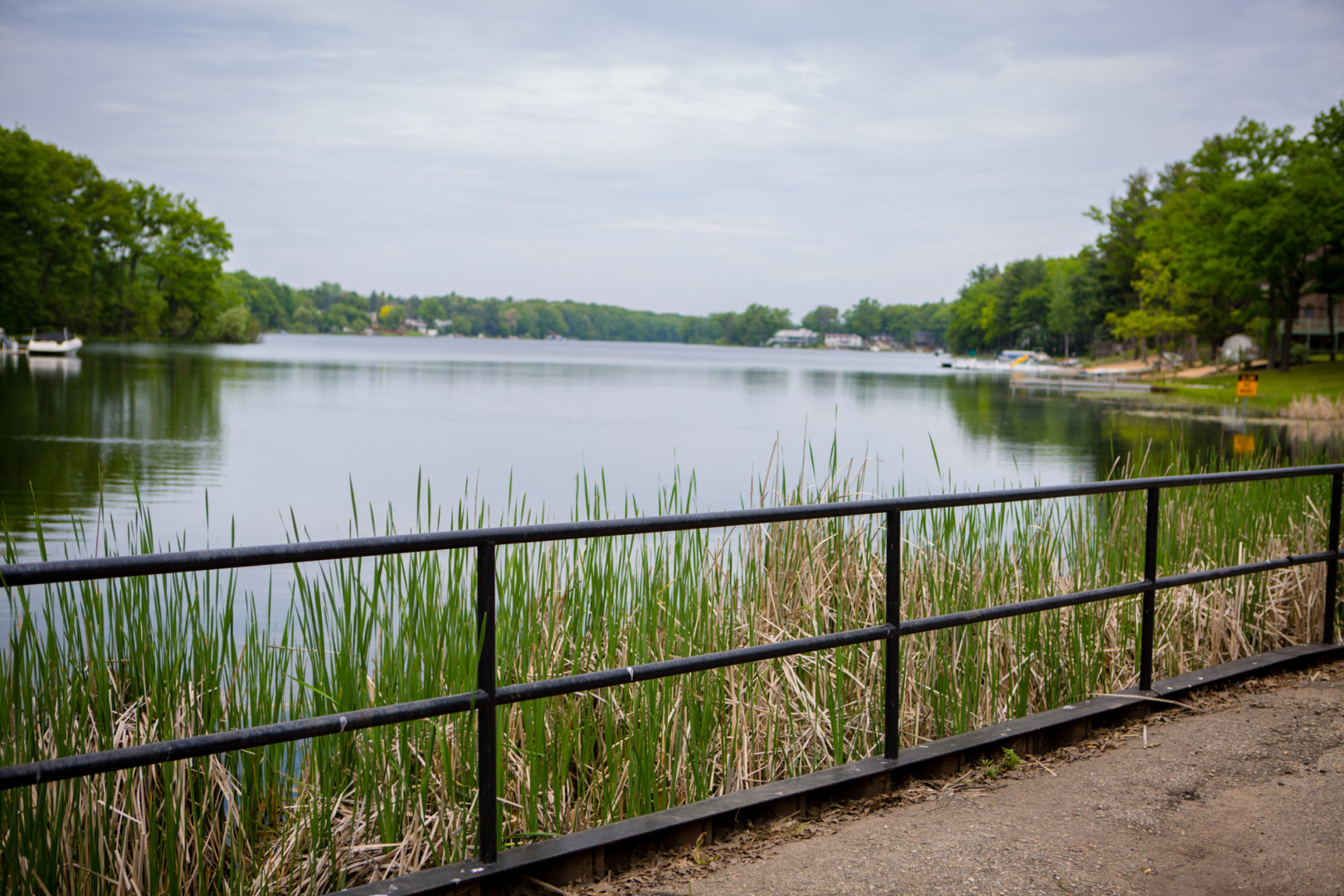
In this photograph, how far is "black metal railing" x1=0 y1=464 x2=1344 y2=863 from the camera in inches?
95.4

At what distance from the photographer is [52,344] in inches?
3127

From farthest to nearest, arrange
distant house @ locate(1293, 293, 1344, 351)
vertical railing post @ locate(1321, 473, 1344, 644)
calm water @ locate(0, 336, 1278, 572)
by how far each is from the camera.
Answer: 1. distant house @ locate(1293, 293, 1344, 351)
2. calm water @ locate(0, 336, 1278, 572)
3. vertical railing post @ locate(1321, 473, 1344, 644)

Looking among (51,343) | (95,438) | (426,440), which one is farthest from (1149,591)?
(51,343)

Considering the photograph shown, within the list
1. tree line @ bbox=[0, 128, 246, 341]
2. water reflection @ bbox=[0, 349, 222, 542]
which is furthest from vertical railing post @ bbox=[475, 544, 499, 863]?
tree line @ bbox=[0, 128, 246, 341]

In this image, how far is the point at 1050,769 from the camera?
4.23 meters

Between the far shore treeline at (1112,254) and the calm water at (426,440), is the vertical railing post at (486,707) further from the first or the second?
the far shore treeline at (1112,254)

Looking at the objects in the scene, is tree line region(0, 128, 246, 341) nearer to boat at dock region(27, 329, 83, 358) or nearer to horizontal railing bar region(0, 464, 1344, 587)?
boat at dock region(27, 329, 83, 358)

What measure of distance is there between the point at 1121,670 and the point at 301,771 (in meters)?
4.45

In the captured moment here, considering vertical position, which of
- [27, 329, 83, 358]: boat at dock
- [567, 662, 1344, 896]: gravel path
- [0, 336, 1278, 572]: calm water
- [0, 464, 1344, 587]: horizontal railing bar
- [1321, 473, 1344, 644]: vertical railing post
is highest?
[27, 329, 83, 358]: boat at dock

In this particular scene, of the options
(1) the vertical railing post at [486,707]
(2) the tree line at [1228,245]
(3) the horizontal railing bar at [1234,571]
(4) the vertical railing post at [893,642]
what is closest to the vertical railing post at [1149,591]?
(3) the horizontal railing bar at [1234,571]

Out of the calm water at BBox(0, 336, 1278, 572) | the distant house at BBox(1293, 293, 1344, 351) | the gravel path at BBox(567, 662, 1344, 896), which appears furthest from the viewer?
the distant house at BBox(1293, 293, 1344, 351)

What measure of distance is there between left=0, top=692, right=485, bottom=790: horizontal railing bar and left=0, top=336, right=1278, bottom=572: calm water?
7.01ft

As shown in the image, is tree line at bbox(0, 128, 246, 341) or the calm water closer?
the calm water

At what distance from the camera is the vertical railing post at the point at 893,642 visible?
3844mm
